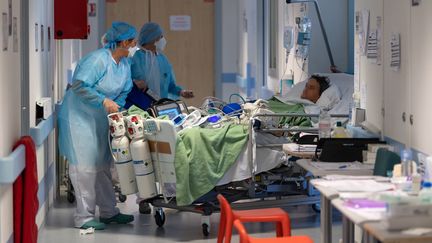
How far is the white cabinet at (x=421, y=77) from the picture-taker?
4.69 metres

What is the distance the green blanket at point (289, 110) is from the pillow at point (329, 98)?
31 centimetres

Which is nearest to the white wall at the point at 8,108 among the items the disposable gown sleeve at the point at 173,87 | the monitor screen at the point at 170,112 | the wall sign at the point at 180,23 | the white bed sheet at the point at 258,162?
the monitor screen at the point at 170,112

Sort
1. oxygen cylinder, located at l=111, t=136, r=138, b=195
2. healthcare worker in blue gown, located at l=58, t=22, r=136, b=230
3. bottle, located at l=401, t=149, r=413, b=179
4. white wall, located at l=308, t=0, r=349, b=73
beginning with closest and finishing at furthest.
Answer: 1. bottle, located at l=401, t=149, r=413, b=179
2. oxygen cylinder, located at l=111, t=136, r=138, b=195
3. healthcare worker in blue gown, located at l=58, t=22, r=136, b=230
4. white wall, located at l=308, t=0, r=349, b=73

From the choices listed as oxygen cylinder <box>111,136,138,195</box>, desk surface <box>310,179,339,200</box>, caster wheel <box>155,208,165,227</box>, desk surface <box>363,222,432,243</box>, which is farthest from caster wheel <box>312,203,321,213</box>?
desk surface <box>363,222,432,243</box>

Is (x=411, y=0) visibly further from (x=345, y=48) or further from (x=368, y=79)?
(x=345, y=48)

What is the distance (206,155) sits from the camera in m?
6.56

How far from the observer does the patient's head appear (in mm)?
8133

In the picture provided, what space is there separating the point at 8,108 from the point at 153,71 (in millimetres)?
3091

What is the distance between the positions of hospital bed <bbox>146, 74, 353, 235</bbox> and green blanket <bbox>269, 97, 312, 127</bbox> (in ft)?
0.48

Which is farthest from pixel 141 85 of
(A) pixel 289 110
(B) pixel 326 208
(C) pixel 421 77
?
(C) pixel 421 77

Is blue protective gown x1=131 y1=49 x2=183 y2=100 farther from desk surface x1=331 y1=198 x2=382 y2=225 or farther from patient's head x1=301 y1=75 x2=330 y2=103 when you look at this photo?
desk surface x1=331 y1=198 x2=382 y2=225

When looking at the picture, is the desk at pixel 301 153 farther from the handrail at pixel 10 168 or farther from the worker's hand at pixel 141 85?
the worker's hand at pixel 141 85

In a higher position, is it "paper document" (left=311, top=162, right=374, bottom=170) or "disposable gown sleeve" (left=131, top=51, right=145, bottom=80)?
"disposable gown sleeve" (left=131, top=51, right=145, bottom=80)

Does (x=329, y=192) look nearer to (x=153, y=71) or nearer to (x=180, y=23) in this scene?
(x=153, y=71)
